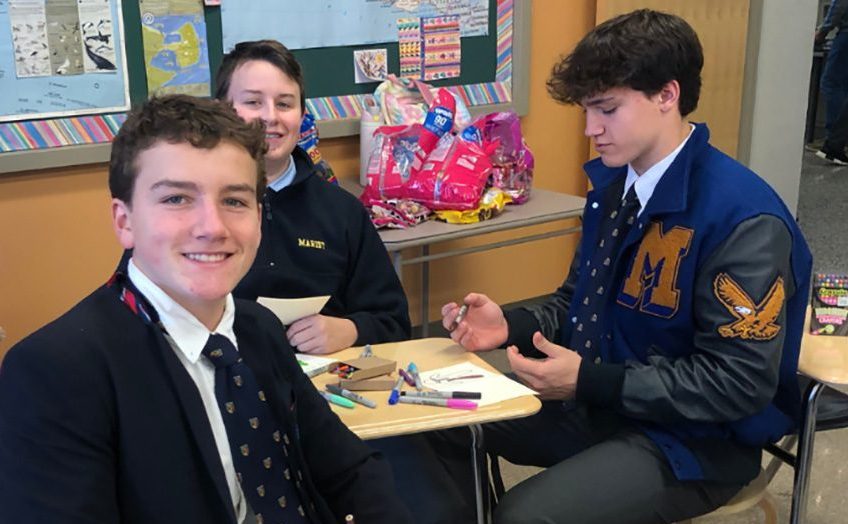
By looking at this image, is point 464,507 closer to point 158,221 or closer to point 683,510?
point 683,510

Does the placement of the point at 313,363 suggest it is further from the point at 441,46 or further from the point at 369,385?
the point at 441,46

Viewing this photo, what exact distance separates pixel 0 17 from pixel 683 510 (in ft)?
7.05

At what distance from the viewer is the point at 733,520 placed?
2.56 metres

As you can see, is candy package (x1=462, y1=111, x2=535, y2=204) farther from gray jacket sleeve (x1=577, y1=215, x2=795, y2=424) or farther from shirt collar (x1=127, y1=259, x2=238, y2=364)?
shirt collar (x1=127, y1=259, x2=238, y2=364)

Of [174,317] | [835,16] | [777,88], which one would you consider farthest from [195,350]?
[835,16]

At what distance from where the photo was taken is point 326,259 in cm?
209

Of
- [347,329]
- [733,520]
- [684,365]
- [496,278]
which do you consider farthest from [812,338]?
[496,278]

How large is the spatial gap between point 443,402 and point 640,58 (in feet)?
2.54

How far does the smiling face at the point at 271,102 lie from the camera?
205cm

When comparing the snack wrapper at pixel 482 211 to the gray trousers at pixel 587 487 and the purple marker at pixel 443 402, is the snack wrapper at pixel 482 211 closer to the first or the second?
the gray trousers at pixel 587 487

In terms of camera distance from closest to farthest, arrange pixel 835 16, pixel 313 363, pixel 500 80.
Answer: pixel 313 363
pixel 500 80
pixel 835 16

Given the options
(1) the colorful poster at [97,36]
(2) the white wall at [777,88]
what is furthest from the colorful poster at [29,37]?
(2) the white wall at [777,88]

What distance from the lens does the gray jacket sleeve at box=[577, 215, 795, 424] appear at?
1.67 metres

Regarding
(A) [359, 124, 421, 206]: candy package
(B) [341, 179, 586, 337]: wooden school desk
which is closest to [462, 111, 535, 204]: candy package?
(B) [341, 179, 586, 337]: wooden school desk
